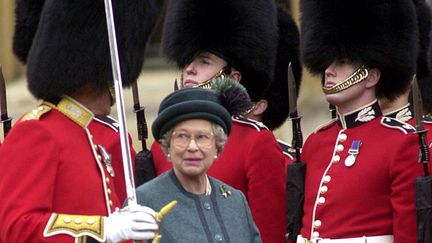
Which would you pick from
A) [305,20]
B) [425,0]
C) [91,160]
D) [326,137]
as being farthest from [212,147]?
[425,0]

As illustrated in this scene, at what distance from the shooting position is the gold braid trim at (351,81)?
7.06 m

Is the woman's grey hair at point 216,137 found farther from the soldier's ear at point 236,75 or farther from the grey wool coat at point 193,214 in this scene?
the soldier's ear at point 236,75

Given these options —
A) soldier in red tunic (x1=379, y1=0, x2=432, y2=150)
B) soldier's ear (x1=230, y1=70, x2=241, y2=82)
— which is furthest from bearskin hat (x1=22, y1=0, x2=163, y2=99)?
soldier in red tunic (x1=379, y1=0, x2=432, y2=150)

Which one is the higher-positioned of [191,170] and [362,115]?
[362,115]

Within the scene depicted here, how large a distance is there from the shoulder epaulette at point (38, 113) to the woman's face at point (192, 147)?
46cm

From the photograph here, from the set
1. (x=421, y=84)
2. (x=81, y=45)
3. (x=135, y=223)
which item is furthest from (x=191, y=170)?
(x=421, y=84)

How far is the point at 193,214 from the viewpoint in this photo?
5906 millimetres

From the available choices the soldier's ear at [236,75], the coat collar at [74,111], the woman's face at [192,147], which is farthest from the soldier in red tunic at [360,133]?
the coat collar at [74,111]

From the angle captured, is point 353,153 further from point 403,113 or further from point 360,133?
point 403,113

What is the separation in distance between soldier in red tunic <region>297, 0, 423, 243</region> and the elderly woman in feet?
3.37

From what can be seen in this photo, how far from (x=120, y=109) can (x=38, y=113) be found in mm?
399

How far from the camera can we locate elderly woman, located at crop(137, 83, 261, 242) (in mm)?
5859

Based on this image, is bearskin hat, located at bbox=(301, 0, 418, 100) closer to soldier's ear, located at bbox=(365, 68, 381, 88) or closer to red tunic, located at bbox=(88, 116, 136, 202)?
soldier's ear, located at bbox=(365, 68, 381, 88)

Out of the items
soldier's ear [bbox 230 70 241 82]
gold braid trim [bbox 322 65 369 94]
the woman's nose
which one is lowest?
gold braid trim [bbox 322 65 369 94]
